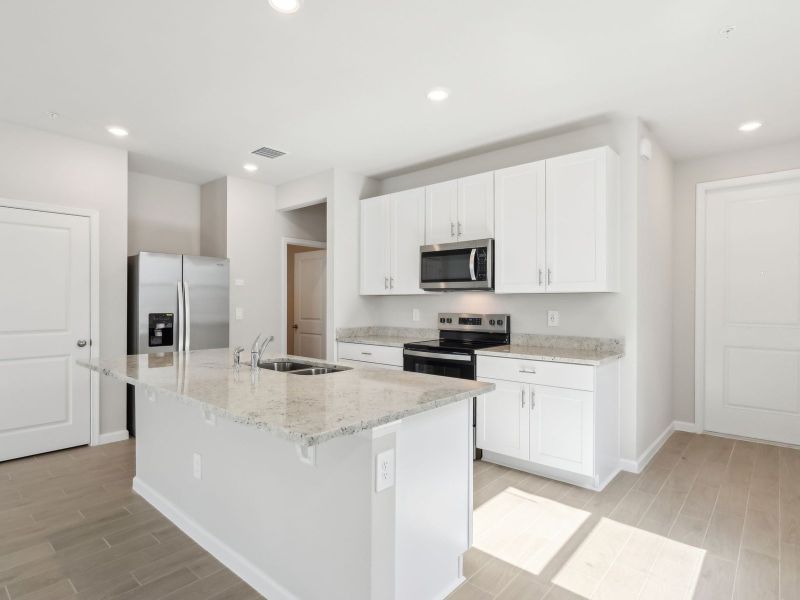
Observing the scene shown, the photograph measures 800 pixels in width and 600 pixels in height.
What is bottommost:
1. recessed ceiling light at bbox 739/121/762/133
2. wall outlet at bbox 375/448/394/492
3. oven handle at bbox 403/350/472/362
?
wall outlet at bbox 375/448/394/492

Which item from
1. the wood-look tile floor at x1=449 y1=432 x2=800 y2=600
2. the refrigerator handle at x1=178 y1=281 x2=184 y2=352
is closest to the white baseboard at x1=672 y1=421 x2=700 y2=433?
the wood-look tile floor at x1=449 y1=432 x2=800 y2=600

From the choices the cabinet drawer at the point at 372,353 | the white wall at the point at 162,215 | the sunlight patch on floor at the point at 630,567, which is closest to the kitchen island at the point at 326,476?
the sunlight patch on floor at the point at 630,567

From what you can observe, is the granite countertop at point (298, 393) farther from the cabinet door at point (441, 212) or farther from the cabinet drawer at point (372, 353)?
the cabinet door at point (441, 212)

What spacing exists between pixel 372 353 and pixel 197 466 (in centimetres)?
205

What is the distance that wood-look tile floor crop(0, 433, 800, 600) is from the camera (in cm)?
199

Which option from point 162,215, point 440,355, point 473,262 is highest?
point 162,215

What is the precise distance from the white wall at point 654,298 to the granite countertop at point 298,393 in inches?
82.7

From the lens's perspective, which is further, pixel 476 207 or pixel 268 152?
pixel 268 152

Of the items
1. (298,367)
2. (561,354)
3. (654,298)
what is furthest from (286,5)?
(654,298)

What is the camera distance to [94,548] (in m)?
2.30

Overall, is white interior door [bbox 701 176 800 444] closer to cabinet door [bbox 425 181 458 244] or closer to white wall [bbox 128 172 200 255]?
cabinet door [bbox 425 181 458 244]

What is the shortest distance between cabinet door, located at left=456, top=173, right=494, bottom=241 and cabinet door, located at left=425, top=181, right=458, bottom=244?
65mm

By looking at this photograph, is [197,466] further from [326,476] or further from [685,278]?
[685,278]

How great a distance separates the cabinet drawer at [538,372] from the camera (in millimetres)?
2973
